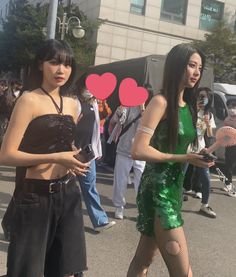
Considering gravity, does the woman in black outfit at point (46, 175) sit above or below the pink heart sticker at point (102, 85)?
below

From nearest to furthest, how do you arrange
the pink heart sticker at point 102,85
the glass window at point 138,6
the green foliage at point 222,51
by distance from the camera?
the pink heart sticker at point 102,85
the green foliage at point 222,51
the glass window at point 138,6

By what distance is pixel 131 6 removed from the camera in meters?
26.0

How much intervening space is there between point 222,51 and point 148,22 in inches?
180

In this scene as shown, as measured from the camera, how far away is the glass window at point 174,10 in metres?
27.1

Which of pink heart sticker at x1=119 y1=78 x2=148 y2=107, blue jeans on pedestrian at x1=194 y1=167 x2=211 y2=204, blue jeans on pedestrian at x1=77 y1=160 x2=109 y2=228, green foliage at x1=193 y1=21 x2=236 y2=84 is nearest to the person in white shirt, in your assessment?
blue jeans on pedestrian at x1=194 y1=167 x2=211 y2=204

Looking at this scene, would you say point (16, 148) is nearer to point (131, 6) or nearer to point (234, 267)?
point (234, 267)

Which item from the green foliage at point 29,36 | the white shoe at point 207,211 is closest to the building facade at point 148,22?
the green foliage at point 29,36

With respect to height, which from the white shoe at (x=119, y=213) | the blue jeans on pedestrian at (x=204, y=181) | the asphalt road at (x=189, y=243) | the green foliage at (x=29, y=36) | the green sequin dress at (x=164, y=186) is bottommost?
the asphalt road at (x=189, y=243)

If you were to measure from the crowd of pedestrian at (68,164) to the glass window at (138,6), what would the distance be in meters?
24.4

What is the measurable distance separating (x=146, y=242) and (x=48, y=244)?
0.59 metres

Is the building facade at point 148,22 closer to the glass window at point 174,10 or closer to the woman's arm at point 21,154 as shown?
the glass window at point 174,10

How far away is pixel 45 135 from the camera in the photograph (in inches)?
92.4

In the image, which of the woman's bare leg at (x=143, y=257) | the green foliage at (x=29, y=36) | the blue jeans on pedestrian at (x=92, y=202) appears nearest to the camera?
the woman's bare leg at (x=143, y=257)

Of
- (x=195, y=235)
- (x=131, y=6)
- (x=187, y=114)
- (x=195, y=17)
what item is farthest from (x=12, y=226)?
(x=195, y=17)
